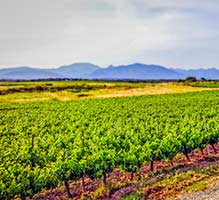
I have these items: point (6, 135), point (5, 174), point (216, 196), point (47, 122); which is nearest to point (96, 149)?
point (5, 174)

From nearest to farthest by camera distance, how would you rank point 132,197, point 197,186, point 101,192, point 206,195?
point 206,195 < point 132,197 < point 197,186 < point 101,192

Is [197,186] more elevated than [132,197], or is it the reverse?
[197,186]

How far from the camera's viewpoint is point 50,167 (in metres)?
20.5

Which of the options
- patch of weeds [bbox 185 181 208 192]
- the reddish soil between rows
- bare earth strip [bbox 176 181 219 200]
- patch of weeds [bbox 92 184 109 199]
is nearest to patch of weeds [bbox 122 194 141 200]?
the reddish soil between rows

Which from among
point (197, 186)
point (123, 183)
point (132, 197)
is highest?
point (197, 186)

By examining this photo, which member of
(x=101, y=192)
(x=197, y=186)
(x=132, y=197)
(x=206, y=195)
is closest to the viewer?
(x=206, y=195)

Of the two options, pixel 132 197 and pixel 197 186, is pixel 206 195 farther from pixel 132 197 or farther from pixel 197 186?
pixel 132 197

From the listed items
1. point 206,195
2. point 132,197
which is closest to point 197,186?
point 206,195

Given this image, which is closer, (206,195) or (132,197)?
(206,195)

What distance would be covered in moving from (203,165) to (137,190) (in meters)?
6.23

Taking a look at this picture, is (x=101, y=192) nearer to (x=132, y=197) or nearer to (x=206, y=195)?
(x=132, y=197)

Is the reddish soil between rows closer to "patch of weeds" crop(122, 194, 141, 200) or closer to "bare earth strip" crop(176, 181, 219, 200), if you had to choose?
"patch of weeds" crop(122, 194, 141, 200)

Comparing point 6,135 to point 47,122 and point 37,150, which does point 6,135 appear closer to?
point 47,122

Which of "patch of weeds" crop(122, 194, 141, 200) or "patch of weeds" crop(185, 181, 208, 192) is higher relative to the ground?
"patch of weeds" crop(185, 181, 208, 192)
